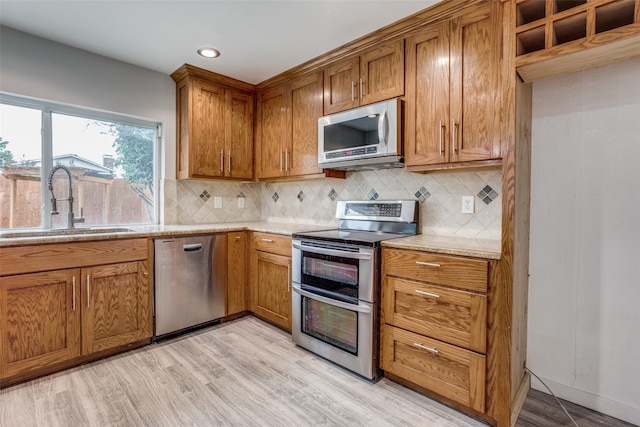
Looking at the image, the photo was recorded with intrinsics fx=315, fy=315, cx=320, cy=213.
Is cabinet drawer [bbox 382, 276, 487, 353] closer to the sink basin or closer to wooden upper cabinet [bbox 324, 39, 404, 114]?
wooden upper cabinet [bbox 324, 39, 404, 114]

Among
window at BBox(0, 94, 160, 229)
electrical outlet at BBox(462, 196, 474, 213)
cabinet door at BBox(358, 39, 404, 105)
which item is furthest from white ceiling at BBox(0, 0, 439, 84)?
electrical outlet at BBox(462, 196, 474, 213)

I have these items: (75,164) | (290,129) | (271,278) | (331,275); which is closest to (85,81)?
(75,164)

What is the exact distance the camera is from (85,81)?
8.41 ft

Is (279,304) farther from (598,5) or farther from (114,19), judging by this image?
(598,5)

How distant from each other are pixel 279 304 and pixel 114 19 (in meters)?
2.38

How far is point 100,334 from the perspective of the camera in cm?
219

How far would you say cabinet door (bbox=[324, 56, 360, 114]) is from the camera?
2416 mm

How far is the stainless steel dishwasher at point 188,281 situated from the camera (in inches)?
97.2

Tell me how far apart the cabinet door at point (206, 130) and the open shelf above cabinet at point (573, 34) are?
2498mm

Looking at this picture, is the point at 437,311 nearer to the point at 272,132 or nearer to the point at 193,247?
the point at 193,247

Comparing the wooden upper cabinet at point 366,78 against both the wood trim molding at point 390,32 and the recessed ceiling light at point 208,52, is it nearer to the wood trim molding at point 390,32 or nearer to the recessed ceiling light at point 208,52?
the wood trim molding at point 390,32

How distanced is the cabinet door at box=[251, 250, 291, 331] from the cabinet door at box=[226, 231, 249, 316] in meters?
0.09

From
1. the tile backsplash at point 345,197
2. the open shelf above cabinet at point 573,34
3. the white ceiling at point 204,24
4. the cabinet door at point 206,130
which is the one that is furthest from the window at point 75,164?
the open shelf above cabinet at point 573,34

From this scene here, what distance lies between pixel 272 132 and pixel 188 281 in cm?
161
